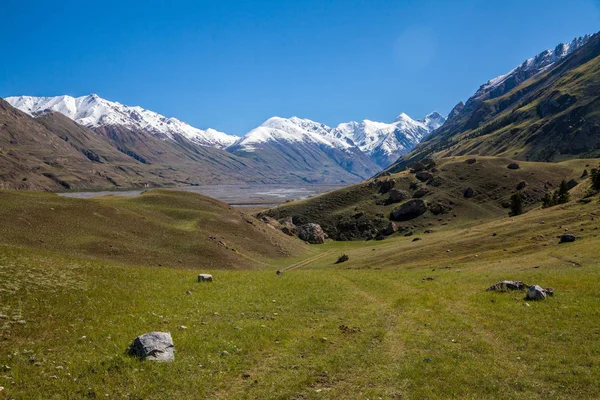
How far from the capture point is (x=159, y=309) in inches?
879

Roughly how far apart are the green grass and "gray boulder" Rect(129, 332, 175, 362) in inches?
16.5

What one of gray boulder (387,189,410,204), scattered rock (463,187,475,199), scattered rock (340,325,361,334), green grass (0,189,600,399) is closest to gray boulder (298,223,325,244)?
gray boulder (387,189,410,204)

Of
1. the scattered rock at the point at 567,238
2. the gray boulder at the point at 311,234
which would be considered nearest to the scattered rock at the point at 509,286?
the scattered rock at the point at 567,238

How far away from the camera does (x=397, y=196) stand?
183000 mm

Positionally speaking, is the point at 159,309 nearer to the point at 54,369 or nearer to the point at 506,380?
the point at 54,369

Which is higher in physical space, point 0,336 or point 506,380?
point 0,336

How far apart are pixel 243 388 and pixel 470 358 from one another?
428 inches

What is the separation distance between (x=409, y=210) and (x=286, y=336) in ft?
509

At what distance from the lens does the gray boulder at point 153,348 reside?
15320 millimetres

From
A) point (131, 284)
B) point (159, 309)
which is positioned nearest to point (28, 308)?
point (159, 309)

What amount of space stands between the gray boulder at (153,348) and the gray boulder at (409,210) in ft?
520

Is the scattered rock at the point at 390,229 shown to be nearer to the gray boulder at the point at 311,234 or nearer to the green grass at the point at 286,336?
the gray boulder at the point at 311,234

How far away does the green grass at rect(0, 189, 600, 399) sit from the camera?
14.2 meters

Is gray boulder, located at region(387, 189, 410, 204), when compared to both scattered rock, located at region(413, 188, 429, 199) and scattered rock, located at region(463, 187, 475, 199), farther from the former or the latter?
scattered rock, located at region(463, 187, 475, 199)
